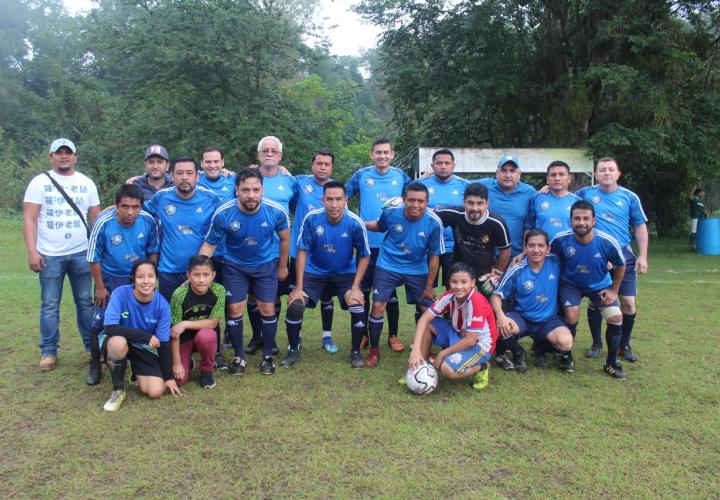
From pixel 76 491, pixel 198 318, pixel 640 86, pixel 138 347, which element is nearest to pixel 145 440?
pixel 76 491

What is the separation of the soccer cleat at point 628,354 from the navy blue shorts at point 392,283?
6.07ft

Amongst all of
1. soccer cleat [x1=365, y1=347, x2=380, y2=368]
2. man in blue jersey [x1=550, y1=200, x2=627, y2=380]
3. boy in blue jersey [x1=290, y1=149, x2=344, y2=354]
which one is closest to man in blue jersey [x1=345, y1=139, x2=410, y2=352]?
boy in blue jersey [x1=290, y1=149, x2=344, y2=354]

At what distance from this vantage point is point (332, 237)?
5035mm

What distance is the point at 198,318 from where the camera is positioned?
4516 mm

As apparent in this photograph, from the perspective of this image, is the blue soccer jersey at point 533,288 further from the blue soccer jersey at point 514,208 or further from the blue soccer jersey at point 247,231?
the blue soccer jersey at point 247,231

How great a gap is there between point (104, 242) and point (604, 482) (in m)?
3.91

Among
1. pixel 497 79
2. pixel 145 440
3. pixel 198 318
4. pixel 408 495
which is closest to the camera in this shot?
pixel 408 495

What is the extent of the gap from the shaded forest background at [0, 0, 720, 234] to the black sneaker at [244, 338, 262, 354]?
9239mm

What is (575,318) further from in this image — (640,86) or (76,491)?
(640,86)

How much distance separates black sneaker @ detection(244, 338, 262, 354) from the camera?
538 centimetres

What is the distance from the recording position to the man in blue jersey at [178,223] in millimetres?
4738

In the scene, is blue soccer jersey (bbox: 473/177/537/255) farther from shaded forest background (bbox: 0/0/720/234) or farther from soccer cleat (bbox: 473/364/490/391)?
shaded forest background (bbox: 0/0/720/234)

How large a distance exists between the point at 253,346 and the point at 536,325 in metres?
2.62

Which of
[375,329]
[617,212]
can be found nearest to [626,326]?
[617,212]
